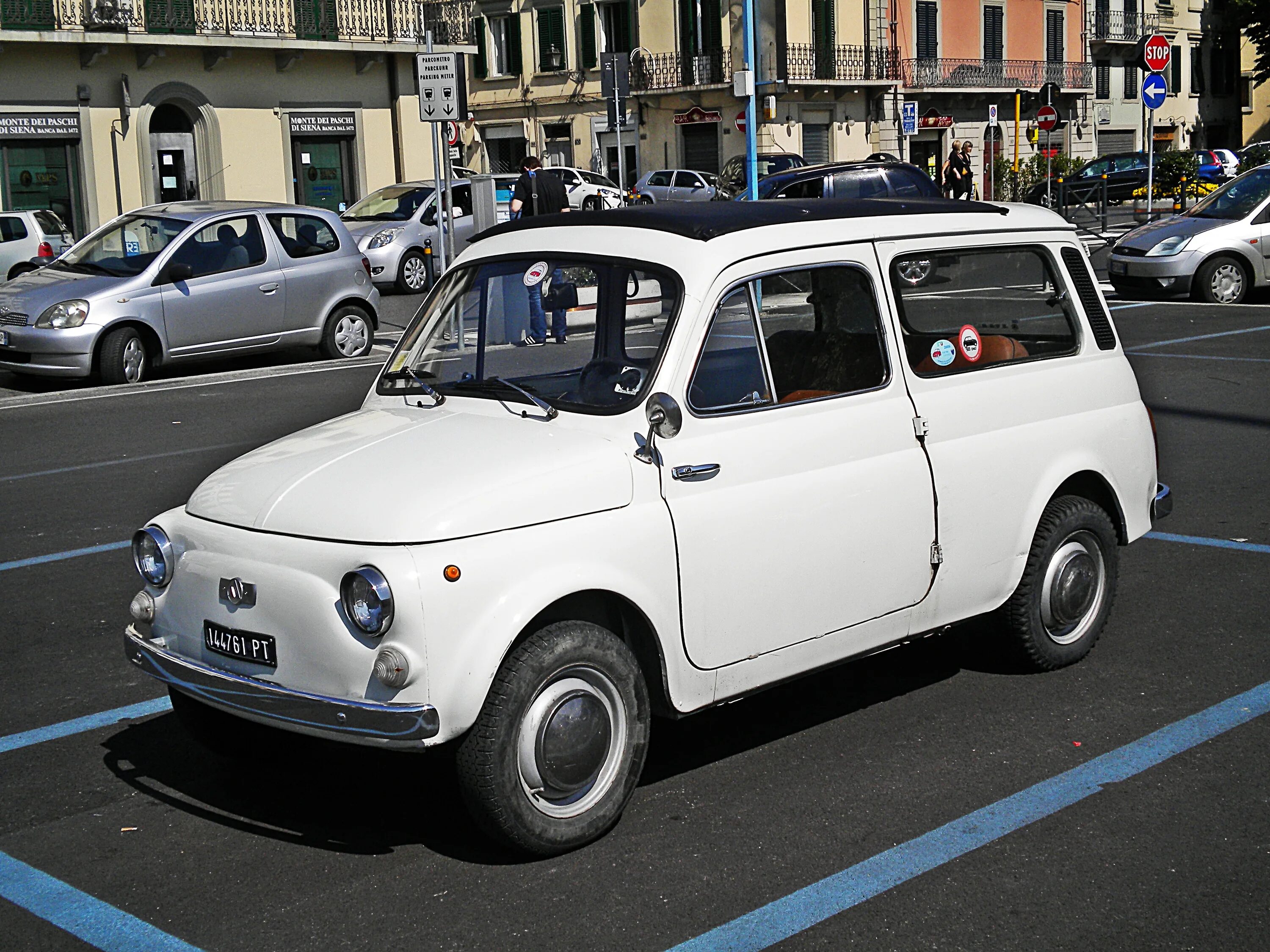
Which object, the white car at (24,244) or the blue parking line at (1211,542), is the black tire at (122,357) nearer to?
the white car at (24,244)

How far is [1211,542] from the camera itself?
763 centimetres

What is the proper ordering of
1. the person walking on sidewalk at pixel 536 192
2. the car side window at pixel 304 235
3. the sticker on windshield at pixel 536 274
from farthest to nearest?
1. the person walking on sidewalk at pixel 536 192
2. the car side window at pixel 304 235
3. the sticker on windshield at pixel 536 274

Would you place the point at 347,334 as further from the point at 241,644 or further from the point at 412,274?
the point at 241,644

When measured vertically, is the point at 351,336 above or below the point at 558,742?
above

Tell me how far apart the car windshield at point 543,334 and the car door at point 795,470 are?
0.70 ft

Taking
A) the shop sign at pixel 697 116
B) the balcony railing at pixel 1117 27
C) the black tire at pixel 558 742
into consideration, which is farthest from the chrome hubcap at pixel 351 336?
the balcony railing at pixel 1117 27

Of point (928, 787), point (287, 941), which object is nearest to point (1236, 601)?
point (928, 787)

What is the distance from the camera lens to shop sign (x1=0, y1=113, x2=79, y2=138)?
2955 centimetres

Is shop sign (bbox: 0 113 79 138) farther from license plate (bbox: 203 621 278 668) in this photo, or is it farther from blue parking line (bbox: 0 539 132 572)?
license plate (bbox: 203 621 278 668)

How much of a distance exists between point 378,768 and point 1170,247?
16.8 meters

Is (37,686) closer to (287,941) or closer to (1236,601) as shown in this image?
(287,941)

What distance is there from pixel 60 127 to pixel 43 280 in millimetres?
16361

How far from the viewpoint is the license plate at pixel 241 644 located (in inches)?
164

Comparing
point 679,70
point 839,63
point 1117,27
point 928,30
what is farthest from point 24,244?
point 1117,27
